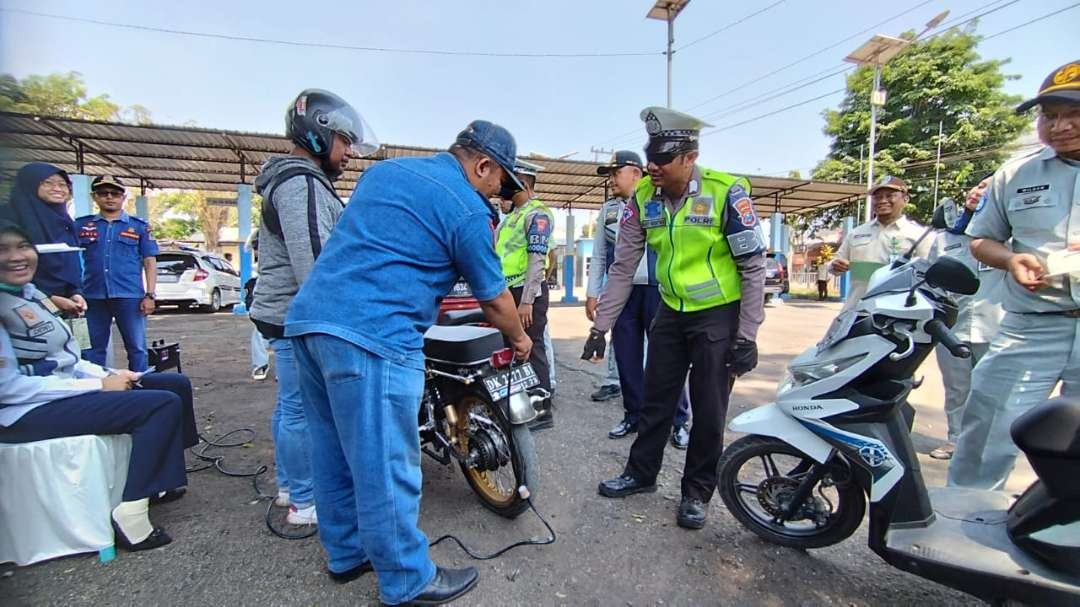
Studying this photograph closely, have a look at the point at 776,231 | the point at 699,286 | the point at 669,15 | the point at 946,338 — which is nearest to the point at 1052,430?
the point at 946,338

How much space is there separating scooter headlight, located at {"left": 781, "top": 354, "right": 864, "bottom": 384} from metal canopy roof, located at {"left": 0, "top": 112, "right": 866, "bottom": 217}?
7.66 metres

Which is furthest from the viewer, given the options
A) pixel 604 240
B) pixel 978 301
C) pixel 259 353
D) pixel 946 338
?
pixel 259 353

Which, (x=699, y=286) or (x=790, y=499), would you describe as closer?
(x=790, y=499)

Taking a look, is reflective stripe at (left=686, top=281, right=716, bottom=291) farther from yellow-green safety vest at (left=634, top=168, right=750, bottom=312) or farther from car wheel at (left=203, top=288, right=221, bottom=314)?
car wheel at (left=203, top=288, right=221, bottom=314)

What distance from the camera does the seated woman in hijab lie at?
2070 mm

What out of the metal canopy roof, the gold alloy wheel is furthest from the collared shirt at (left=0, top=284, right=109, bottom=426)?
the metal canopy roof

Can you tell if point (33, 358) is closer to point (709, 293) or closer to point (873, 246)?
point (709, 293)

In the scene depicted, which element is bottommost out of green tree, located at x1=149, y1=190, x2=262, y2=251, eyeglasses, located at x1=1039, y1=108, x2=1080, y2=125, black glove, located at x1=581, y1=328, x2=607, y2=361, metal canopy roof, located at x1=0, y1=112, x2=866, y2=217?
Result: black glove, located at x1=581, y1=328, x2=607, y2=361

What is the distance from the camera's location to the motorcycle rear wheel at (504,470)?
8.25 feet

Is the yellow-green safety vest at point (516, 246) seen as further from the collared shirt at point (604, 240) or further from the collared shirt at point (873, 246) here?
the collared shirt at point (873, 246)

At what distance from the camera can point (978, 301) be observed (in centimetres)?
337

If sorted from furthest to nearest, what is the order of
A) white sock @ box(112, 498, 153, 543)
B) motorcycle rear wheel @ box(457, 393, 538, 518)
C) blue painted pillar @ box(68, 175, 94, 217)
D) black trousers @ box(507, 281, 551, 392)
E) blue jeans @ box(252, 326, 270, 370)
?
blue painted pillar @ box(68, 175, 94, 217)
blue jeans @ box(252, 326, 270, 370)
black trousers @ box(507, 281, 551, 392)
motorcycle rear wheel @ box(457, 393, 538, 518)
white sock @ box(112, 498, 153, 543)

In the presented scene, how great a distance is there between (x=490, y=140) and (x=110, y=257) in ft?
12.7

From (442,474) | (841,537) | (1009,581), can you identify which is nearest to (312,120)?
(442,474)
